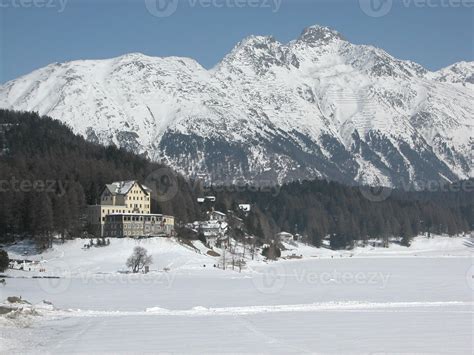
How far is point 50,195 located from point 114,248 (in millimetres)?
16564

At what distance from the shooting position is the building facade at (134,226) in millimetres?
120938

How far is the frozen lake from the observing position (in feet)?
129

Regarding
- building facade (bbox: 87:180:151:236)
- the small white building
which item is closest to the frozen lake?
building facade (bbox: 87:180:151:236)

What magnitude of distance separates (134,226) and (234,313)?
71734 mm

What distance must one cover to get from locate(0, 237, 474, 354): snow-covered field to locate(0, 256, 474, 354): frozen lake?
3.0 inches

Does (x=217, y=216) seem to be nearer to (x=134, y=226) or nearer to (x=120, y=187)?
(x=120, y=187)

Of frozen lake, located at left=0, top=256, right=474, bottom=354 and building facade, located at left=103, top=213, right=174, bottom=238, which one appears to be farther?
building facade, located at left=103, top=213, right=174, bottom=238

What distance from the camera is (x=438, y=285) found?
8012 cm

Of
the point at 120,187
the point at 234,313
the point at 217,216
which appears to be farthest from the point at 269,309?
the point at 217,216

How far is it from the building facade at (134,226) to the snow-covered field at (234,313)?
24.1m

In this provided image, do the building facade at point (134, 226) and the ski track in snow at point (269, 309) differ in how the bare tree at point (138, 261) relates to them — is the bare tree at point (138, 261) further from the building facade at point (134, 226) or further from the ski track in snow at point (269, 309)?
the ski track in snow at point (269, 309)

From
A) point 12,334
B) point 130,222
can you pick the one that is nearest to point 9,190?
point 130,222

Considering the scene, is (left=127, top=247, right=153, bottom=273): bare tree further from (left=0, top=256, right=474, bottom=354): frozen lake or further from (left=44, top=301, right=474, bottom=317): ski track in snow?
(left=44, top=301, right=474, bottom=317): ski track in snow

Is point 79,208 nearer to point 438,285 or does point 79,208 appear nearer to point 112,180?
point 112,180
